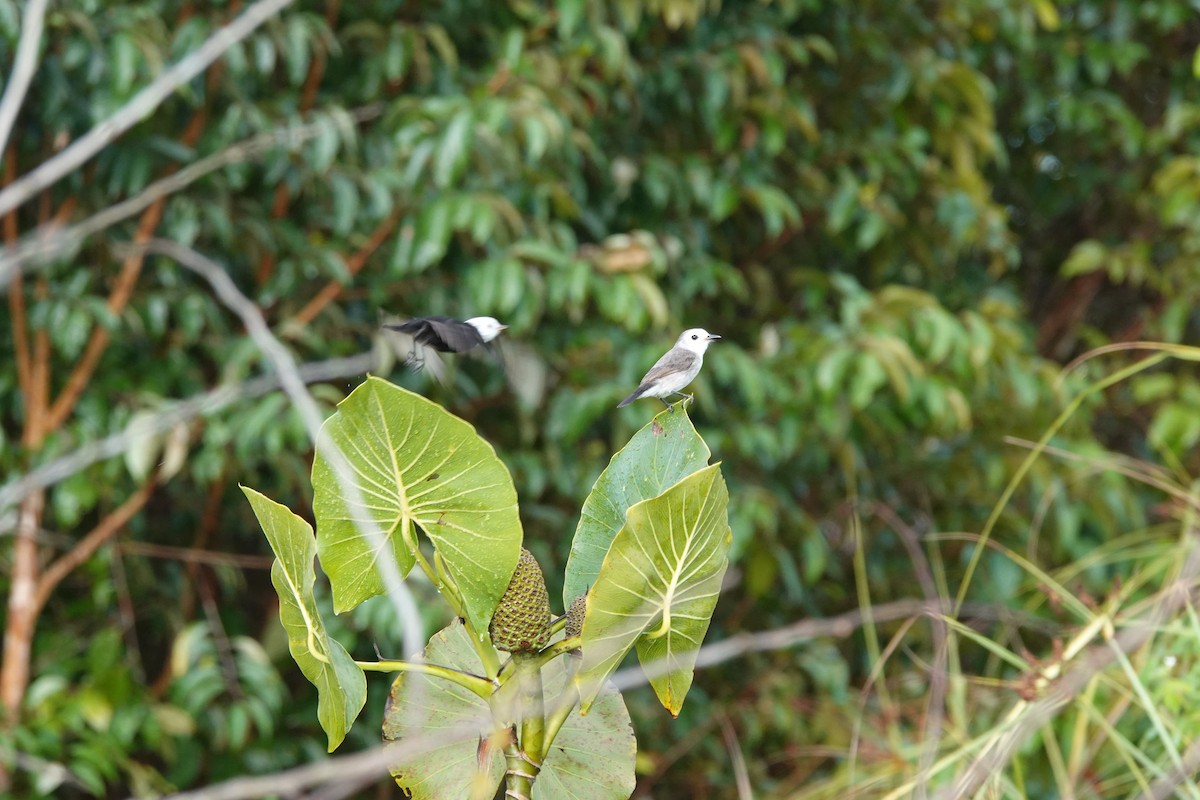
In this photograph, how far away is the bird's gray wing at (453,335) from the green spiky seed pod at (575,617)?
8.4 inches

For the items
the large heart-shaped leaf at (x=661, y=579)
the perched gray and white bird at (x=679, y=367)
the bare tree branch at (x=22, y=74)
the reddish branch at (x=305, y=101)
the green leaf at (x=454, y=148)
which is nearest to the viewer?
the large heart-shaped leaf at (x=661, y=579)

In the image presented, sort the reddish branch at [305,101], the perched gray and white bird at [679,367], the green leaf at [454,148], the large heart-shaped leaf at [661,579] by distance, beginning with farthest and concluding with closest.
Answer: the reddish branch at [305,101]
the green leaf at [454,148]
the perched gray and white bird at [679,367]
the large heart-shaped leaf at [661,579]

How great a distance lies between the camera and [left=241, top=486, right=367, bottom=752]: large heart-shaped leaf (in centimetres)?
47

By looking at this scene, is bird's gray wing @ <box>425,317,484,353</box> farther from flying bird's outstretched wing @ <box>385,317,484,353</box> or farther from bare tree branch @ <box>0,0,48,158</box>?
bare tree branch @ <box>0,0,48,158</box>

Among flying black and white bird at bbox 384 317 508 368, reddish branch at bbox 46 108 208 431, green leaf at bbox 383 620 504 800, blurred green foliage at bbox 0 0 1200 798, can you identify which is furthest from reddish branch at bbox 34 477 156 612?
green leaf at bbox 383 620 504 800

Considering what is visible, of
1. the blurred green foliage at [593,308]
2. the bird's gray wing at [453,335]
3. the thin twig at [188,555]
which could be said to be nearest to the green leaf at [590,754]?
the bird's gray wing at [453,335]

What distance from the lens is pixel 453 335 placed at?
26.4 inches

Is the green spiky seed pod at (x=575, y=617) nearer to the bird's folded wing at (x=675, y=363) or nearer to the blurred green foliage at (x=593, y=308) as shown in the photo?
the bird's folded wing at (x=675, y=363)

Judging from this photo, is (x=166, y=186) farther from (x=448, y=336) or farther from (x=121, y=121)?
(x=448, y=336)

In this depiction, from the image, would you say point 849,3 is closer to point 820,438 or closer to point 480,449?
point 820,438

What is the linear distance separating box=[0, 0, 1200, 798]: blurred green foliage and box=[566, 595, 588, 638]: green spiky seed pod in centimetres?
115

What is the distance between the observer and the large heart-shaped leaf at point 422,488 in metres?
0.45

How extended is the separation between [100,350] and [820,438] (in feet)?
4.37

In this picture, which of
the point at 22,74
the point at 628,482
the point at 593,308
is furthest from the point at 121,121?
the point at 628,482
